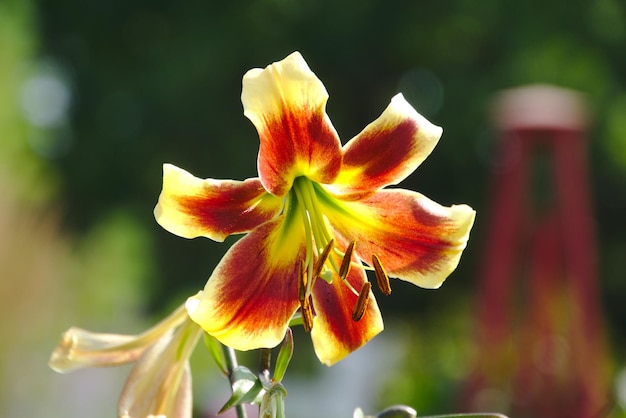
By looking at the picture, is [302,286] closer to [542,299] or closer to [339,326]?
[339,326]

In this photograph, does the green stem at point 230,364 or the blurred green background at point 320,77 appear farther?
the blurred green background at point 320,77

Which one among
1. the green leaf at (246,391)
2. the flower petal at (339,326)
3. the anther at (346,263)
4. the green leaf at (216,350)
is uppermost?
the anther at (346,263)

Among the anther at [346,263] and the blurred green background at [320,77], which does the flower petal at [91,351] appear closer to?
the anther at [346,263]

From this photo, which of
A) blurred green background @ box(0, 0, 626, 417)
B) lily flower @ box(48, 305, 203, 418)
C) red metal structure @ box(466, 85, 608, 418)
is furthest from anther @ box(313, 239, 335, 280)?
blurred green background @ box(0, 0, 626, 417)

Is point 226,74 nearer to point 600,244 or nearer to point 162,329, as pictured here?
point 600,244

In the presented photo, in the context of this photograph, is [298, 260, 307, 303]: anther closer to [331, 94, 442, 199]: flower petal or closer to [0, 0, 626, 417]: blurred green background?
[331, 94, 442, 199]: flower petal

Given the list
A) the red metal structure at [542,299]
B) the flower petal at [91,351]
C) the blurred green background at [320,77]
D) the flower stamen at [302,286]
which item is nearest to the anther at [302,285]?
the flower stamen at [302,286]

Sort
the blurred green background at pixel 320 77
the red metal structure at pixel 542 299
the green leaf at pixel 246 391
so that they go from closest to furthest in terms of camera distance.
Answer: the green leaf at pixel 246 391 < the red metal structure at pixel 542 299 < the blurred green background at pixel 320 77
